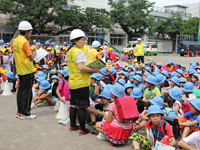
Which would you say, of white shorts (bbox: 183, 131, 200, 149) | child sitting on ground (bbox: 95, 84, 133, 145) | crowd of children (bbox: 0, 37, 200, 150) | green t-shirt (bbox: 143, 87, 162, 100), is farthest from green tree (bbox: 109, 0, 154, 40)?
white shorts (bbox: 183, 131, 200, 149)

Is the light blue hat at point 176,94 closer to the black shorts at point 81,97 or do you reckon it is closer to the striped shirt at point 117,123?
the striped shirt at point 117,123

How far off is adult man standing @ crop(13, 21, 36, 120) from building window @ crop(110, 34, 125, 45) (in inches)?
1245

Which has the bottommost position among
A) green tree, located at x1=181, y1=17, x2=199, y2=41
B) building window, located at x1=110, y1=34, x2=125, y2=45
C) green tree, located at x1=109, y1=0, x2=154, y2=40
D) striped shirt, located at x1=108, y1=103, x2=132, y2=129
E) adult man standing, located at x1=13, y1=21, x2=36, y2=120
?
striped shirt, located at x1=108, y1=103, x2=132, y2=129

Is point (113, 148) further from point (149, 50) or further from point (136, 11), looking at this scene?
point (136, 11)

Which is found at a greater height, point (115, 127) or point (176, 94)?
point (176, 94)

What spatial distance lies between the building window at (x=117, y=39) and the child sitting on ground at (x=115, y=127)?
32562 millimetres

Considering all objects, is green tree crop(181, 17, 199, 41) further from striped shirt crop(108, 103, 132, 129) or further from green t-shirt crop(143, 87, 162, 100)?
striped shirt crop(108, 103, 132, 129)

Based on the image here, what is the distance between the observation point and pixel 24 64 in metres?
4.50

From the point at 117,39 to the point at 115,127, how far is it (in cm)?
3382

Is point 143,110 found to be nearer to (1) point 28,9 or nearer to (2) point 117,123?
(2) point 117,123

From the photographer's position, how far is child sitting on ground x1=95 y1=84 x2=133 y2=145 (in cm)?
346

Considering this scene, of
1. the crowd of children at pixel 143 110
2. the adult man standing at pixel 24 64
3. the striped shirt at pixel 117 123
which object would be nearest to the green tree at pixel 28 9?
the crowd of children at pixel 143 110

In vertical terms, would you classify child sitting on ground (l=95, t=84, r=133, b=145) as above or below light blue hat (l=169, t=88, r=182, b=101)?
below

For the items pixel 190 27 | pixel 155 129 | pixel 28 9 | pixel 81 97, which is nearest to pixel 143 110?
pixel 155 129
